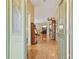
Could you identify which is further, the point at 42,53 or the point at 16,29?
the point at 42,53

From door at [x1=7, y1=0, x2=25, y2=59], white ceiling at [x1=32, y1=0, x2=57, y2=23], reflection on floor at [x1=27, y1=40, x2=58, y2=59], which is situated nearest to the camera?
door at [x1=7, y1=0, x2=25, y2=59]

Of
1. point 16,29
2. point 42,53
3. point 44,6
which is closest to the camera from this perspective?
point 16,29

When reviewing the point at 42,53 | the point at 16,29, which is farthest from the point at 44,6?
the point at 16,29

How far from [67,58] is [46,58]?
3041 millimetres

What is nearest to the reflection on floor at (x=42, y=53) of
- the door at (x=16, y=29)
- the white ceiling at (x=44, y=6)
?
the door at (x=16, y=29)

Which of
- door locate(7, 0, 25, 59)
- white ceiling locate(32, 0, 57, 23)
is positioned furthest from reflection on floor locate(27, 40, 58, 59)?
white ceiling locate(32, 0, 57, 23)

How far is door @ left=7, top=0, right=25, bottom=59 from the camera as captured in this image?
10.2 feet

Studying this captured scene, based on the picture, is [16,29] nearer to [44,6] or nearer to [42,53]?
[42,53]

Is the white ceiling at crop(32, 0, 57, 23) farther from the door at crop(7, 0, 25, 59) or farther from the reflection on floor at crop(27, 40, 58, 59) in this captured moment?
the door at crop(7, 0, 25, 59)

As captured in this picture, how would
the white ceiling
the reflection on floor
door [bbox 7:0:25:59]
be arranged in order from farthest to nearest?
the white ceiling < the reflection on floor < door [bbox 7:0:25:59]

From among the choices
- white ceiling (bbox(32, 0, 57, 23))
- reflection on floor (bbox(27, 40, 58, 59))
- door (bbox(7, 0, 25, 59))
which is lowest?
reflection on floor (bbox(27, 40, 58, 59))

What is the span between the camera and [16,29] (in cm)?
336
